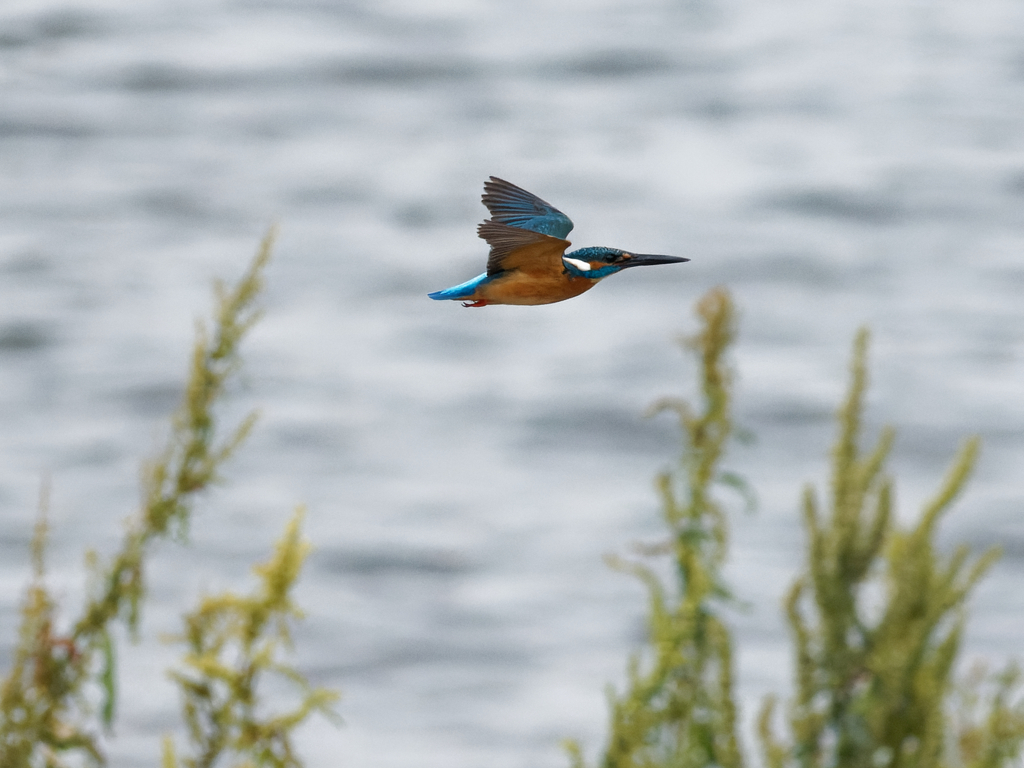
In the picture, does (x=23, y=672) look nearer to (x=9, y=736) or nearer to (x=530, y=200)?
(x=9, y=736)

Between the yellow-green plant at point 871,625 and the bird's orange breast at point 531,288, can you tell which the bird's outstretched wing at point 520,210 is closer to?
the bird's orange breast at point 531,288

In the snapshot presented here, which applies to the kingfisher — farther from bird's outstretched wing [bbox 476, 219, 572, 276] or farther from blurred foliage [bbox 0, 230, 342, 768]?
blurred foliage [bbox 0, 230, 342, 768]

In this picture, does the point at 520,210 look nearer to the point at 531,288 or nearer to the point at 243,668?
the point at 531,288

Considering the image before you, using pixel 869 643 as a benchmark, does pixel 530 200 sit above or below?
above

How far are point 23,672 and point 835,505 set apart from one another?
194 centimetres

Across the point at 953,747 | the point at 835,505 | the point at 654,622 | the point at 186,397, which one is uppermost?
the point at 186,397

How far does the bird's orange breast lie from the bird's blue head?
3cm

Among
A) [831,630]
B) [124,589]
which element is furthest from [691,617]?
[124,589]

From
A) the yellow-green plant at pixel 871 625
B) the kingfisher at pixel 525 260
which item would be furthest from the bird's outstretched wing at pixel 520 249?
the yellow-green plant at pixel 871 625

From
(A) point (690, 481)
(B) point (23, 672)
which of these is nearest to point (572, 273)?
(B) point (23, 672)

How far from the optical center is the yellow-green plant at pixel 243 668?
2676 mm

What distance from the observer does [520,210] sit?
169 centimetres

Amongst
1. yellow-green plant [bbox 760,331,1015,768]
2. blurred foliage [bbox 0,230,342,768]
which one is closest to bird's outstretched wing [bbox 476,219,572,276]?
blurred foliage [bbox 0,230,342,768]

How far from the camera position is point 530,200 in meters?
1.73
